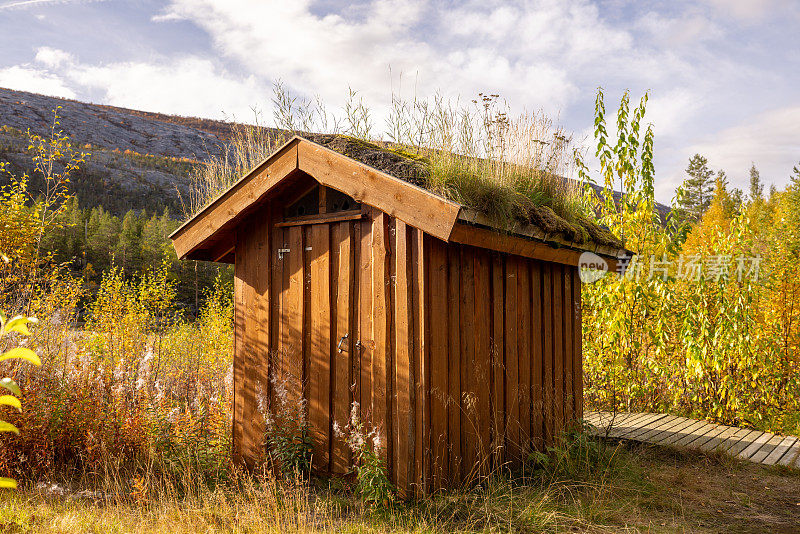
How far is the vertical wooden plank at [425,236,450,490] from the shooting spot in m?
4.41

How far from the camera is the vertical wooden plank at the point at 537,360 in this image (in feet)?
18.8

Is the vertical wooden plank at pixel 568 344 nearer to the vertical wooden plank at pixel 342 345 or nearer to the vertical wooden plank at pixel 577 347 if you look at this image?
the vertical wooden plank at pixel 577 347

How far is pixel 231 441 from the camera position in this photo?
19.8ft

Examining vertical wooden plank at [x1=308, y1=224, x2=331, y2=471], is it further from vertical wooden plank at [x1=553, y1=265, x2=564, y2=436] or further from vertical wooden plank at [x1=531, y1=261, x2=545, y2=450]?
vertical wooden plank at [x1=553, y1=265, x2=564, y2=436]

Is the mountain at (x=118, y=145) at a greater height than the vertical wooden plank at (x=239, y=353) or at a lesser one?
greater

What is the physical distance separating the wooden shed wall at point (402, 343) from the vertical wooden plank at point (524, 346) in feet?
0.05

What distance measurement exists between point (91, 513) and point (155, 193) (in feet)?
206

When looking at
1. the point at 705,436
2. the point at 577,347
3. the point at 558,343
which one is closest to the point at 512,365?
the point at 558,343

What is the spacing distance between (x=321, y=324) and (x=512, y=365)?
190cm

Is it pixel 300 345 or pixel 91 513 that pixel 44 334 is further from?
pixel 300 345

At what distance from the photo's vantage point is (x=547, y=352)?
19.8ft

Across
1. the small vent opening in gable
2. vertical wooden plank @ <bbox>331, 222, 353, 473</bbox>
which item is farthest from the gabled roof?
vertical wooden plank @ <bbox>331, 222, 353, 473</bbox>

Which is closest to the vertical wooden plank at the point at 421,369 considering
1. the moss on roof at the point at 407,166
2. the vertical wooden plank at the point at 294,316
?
the moss on roof at the point at 407,166

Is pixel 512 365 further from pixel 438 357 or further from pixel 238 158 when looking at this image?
pixel 238 158
